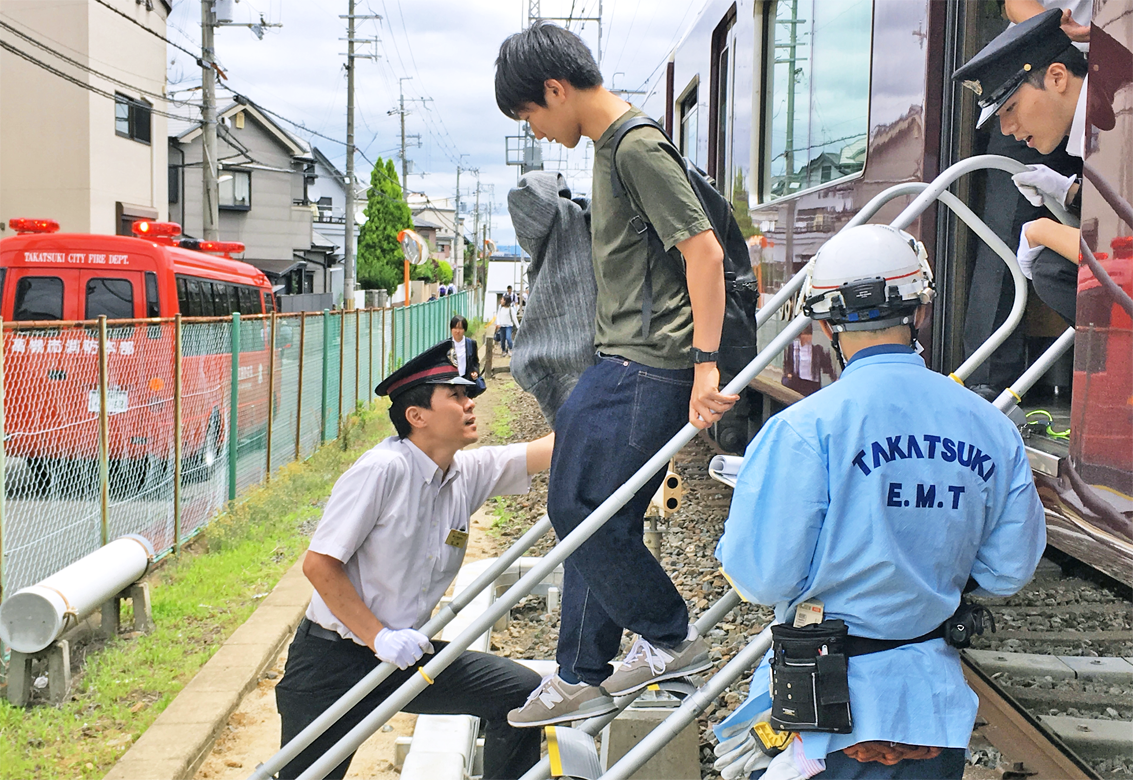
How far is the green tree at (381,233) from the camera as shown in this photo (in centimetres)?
5866

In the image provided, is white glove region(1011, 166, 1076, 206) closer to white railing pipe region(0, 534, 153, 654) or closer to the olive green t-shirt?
the olive green t-shirt

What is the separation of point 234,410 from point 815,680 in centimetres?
830

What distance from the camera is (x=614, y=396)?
106 inches

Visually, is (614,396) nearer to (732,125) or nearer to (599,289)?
(599,289)

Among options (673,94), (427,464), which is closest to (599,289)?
(427,464)

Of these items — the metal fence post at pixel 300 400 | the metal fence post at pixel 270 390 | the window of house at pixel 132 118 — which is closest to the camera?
the metal fence post at pixel 270 390

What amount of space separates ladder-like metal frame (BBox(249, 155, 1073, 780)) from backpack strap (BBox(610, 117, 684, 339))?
280 millimetres

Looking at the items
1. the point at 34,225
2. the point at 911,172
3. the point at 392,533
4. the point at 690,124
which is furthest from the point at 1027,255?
the point at 34,225

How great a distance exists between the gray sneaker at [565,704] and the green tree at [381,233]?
56.7m

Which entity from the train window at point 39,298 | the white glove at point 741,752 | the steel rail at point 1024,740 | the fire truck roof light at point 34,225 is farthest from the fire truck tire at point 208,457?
the white glove at point 741,752

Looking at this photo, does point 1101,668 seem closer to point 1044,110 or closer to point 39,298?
point 1044,110

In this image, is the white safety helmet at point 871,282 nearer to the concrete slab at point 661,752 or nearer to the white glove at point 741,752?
the white glove at point 741,752

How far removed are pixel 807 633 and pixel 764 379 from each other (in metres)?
3.94

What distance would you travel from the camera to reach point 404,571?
341 centimetres
